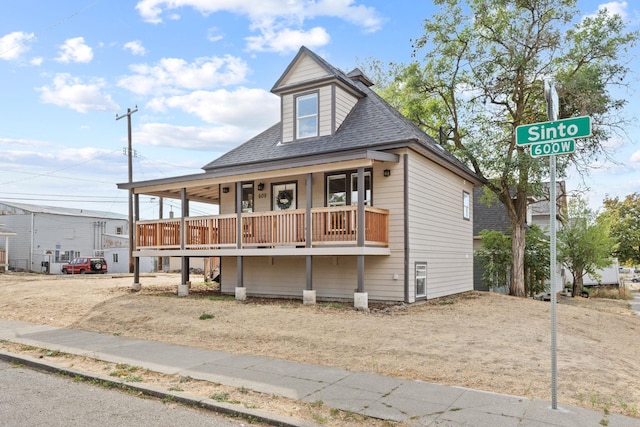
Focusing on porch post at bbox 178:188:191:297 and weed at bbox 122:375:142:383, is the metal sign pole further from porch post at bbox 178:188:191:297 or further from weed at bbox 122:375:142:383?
porch post at bbox 178:188:191:297

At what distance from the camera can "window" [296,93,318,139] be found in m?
16.0

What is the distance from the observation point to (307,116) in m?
16.0

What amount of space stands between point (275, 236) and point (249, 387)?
7968mm

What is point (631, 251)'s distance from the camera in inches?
1700

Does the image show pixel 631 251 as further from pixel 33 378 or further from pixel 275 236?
pixel 33 378

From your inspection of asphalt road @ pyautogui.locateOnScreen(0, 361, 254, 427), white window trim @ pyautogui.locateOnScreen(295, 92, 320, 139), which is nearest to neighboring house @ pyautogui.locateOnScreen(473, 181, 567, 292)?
white window trim @ pyautogui.locateOnScreen(295, 92, 320, 139)

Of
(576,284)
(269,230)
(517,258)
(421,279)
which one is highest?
(269,230)

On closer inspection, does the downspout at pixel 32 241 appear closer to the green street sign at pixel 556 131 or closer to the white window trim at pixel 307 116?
the white window trim at pixel 307 116

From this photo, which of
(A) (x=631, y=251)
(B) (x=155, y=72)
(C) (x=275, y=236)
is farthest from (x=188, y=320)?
(A) (x=631, y=251)

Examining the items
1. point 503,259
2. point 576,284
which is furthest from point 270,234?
point 576,284

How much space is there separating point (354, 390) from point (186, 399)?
6.59 ft

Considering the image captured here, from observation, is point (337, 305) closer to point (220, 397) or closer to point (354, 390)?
point (354, 390)

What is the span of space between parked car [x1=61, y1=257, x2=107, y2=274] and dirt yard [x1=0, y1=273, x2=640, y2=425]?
2142cm

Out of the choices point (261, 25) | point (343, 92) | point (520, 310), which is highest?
point (261, 25)
